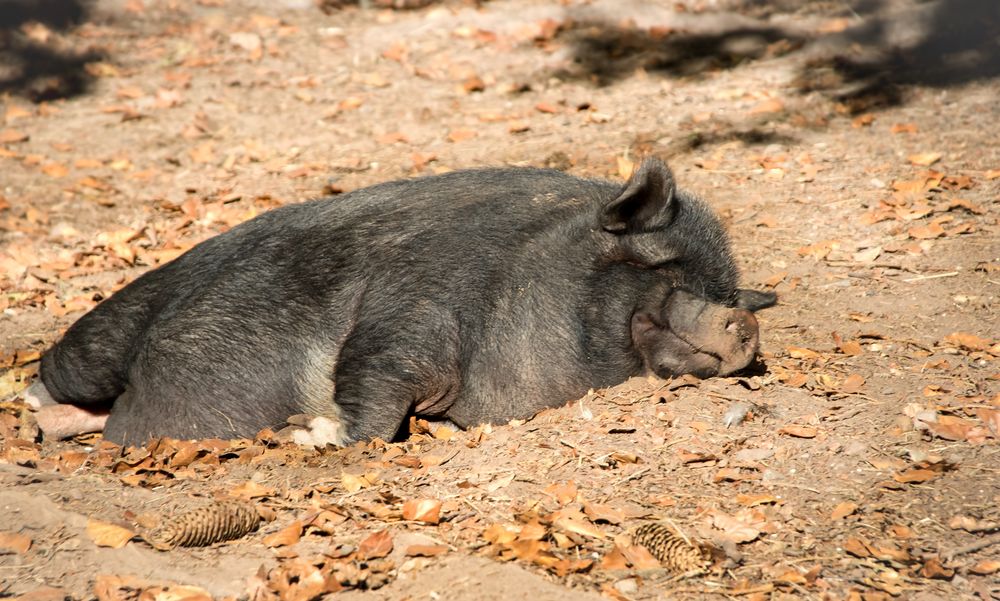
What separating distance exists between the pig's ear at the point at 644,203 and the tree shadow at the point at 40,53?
6.70 m

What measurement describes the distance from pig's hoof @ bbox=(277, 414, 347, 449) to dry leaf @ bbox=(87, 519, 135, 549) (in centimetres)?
103

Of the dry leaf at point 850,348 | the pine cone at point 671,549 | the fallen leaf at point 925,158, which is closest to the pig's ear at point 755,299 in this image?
the dry leaf at point 850,348

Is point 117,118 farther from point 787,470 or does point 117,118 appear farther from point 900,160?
point 787,470

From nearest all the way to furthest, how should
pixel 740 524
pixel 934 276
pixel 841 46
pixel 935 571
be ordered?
pixel 935 571, pixel 740 524, pixel 934 276, pixel 841 46

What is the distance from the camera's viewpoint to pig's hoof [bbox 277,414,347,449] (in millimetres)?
4318

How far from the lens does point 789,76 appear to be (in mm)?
8414

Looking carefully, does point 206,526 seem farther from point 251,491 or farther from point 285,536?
point 251,491

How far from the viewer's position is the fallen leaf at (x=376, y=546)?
3.28 meters

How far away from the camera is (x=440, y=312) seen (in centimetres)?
428

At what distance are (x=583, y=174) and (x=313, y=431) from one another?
306 cm

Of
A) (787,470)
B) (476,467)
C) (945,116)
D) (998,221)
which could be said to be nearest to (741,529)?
(787,470)

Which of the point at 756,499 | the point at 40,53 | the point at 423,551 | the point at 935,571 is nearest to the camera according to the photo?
the point at 935,571

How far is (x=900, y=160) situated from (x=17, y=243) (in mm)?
5858

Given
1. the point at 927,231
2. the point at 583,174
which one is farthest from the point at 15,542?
the point at 927,231
